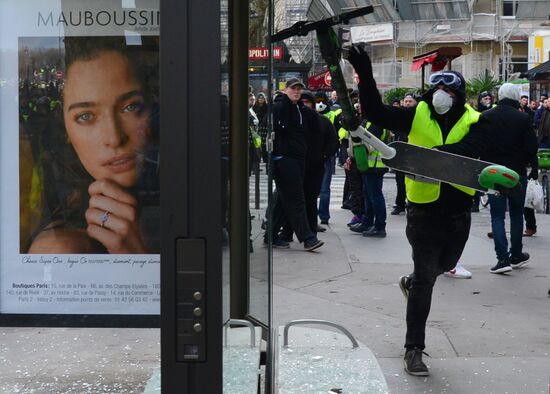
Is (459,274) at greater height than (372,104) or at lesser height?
lesser

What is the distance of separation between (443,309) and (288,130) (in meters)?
3.27

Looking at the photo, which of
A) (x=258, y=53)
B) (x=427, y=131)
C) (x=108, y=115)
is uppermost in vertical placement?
(x=258, y=53)

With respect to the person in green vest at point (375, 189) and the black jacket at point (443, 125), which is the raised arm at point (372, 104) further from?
the person in green vest at point (375, 189)

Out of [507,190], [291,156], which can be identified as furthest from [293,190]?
[507,190]

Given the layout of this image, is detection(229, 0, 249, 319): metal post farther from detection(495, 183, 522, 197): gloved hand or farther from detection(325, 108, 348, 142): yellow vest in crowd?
detection(325, 108, 348, 142): yellow vest in crowd

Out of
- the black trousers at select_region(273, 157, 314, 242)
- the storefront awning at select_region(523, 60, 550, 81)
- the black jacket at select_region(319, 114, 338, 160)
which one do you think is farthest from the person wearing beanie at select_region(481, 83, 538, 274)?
the storefront awning at select_region(523, 60, 550, 81)

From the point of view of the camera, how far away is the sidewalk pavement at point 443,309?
558cm

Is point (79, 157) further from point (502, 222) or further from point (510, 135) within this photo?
point (502, 222)

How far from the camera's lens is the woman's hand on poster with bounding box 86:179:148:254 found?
11.1 ft

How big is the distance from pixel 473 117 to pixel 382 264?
4282mm

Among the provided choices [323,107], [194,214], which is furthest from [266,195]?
[323,107]

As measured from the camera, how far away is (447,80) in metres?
5.45

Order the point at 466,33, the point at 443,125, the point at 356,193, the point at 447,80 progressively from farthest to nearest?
the point at 466,33, the point at 356,193, the point at 443,125, the point at 447,80

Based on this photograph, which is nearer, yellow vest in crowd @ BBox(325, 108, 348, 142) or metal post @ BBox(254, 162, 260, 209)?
metal post @ BBox(254, 162, 260, 209)
